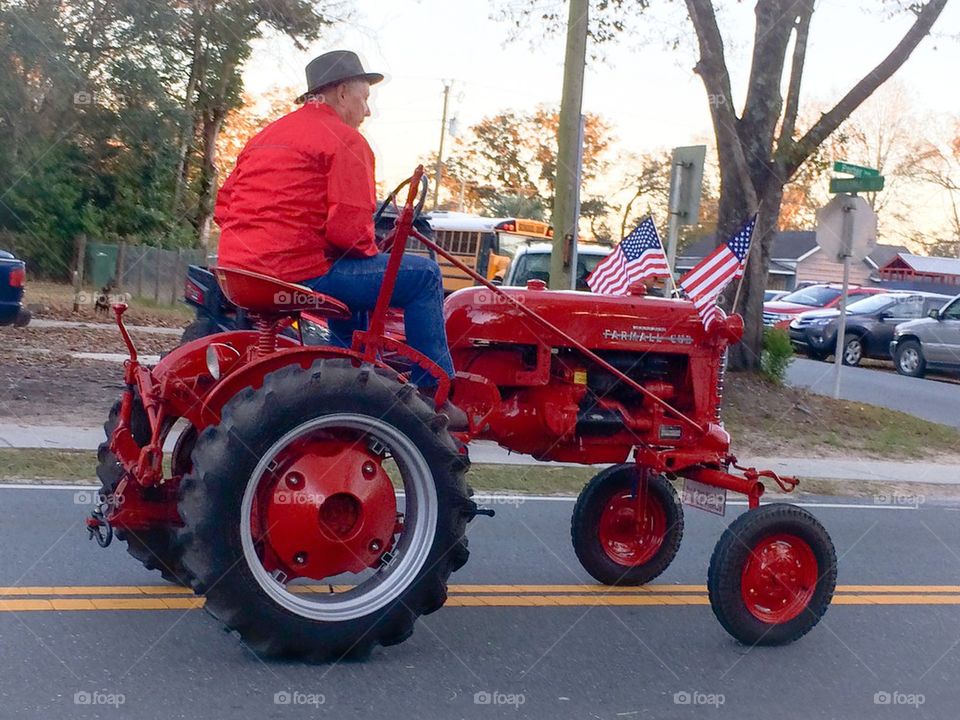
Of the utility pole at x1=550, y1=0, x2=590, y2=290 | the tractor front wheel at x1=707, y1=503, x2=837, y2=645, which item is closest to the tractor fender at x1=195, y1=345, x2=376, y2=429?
the tractor front wheel at x1=707, y1=503, x2=837, y2=645

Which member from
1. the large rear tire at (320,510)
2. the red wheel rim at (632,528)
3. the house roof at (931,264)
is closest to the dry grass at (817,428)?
the red wheel rim at (632,528)

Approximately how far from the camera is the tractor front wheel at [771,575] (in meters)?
6.02

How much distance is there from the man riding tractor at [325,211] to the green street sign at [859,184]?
38.5 ft

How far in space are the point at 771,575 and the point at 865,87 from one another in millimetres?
12259

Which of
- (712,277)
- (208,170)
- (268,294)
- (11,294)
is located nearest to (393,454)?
(268,294)

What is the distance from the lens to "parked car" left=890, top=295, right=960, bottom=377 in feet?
85.5

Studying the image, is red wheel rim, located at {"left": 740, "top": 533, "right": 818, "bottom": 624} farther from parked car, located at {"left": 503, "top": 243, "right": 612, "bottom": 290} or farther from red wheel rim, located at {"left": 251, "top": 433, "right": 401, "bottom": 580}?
parked car, located at {"left": 503, "top": 243, "right": 612, "bottom": 290}

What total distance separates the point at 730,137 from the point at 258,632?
13.2 m

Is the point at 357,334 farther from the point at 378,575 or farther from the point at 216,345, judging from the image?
the point at 378,575

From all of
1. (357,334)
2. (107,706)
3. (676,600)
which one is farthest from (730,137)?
(107,706)

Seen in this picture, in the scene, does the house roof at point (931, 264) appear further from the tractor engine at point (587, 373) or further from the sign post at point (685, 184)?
the tractor engine at point (587, 373)

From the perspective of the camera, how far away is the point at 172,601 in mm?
6012

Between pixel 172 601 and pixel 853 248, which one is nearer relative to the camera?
pixel 172 601

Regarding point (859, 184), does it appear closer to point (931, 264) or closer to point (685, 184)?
point (685, 184)
